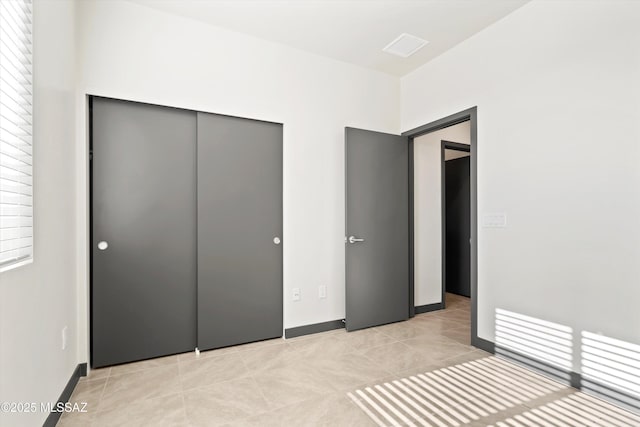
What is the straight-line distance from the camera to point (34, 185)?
1529mm

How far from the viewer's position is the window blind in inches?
48.3

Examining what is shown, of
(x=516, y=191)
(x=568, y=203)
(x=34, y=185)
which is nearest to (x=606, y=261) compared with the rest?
(x=568, y=203)

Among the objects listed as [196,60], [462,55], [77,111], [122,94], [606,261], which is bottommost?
[606,261]

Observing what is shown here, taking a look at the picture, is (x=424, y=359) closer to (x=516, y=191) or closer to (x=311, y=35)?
(x=516, y=191)

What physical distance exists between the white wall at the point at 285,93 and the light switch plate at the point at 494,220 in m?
1.37

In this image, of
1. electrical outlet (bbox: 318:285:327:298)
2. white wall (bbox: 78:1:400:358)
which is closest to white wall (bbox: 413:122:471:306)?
white wall (bbox: 78:1:400:358)

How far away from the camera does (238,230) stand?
9.35 ft

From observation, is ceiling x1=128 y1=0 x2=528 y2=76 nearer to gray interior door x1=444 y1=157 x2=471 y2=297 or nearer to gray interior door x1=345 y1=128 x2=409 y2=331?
gray interior door x1=345 y1=128 x2=409 y2=331

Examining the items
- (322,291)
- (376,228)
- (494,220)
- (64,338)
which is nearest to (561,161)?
(494,220)

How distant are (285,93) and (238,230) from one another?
142 centimetres

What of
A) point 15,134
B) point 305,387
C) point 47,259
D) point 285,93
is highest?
point 285,93

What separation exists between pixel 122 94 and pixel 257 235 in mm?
1567

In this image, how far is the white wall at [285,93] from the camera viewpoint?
7.82 ft

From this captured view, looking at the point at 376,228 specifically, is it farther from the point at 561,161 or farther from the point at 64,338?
the point at 64,338
